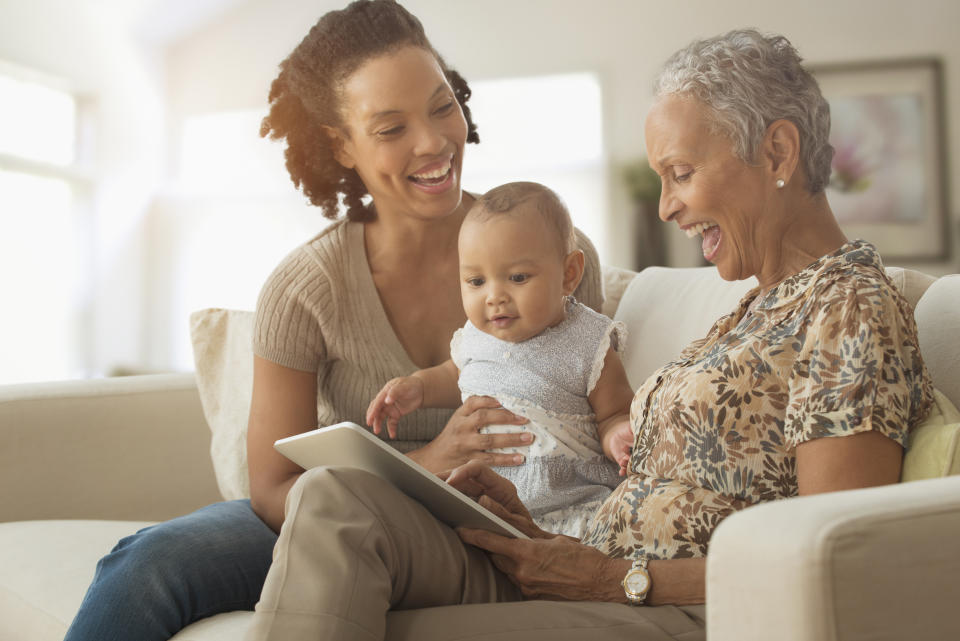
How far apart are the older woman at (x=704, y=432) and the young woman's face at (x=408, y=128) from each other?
53 cm

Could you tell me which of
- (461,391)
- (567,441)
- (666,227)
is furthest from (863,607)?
(666,227)

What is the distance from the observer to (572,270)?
5.40 feet

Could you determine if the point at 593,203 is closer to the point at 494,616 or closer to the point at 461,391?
the point at 461,391

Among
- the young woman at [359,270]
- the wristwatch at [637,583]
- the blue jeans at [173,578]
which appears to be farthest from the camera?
the young woman at [359,270]

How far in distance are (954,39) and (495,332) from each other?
4773 mm

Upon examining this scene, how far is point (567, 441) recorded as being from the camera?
5.06ft

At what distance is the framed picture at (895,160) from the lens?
5.23 m

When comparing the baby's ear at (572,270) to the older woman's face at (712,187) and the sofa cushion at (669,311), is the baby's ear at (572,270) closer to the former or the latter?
the sofa cushion at (669,311)

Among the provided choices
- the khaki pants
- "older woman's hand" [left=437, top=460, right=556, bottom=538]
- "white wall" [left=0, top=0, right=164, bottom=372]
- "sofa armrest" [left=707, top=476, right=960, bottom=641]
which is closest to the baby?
"older woman's hand" [left=437, top=460, right=556, bottom=538]

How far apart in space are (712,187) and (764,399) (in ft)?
0.95

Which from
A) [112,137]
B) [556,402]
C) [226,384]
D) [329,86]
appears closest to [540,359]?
[556,402]

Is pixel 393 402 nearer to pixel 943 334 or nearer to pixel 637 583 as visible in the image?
pixel 637 583

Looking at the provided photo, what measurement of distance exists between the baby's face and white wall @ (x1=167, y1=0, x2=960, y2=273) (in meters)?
4.01

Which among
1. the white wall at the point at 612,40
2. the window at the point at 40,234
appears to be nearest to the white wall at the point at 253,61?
the white wall at the point at 612,40
